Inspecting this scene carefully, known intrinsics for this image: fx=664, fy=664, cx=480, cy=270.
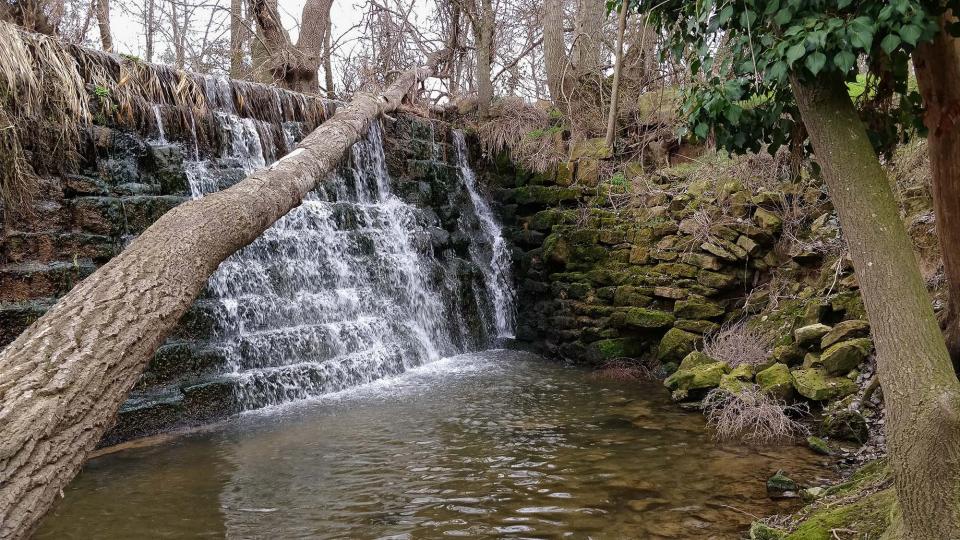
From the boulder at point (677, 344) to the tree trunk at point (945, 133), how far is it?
4109 millimetres

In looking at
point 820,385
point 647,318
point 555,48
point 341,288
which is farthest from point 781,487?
point 555,48

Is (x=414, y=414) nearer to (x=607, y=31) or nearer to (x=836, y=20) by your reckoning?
(x=836, y=20)

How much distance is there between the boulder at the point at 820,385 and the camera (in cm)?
521

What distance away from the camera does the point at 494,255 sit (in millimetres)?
10367

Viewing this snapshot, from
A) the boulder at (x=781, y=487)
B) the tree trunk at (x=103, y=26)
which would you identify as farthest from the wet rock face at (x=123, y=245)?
the boulder at (x=781, y=487)

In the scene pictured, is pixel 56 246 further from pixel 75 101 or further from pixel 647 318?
pixel 647 318

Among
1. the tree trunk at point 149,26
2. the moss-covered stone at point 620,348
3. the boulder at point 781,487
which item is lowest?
the boulder at point 781,487

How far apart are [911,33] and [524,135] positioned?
8656 mm

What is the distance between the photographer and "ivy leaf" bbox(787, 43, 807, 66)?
7.89 ft

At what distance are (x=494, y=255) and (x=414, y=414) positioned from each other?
4621 mm

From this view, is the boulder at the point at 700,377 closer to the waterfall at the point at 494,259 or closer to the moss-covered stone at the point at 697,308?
the moss-covered stone at the point at 697,308

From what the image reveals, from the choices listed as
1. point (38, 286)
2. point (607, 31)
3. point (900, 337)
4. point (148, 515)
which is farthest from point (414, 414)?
point (607, 31)

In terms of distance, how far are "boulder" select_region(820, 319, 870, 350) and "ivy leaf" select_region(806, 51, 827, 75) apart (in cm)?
390

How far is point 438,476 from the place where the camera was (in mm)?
4520
